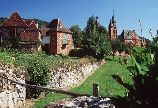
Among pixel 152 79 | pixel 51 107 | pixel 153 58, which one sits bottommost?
pixel 51 107

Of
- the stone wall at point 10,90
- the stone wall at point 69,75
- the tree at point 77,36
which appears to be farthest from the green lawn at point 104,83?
the tree at point 77,36

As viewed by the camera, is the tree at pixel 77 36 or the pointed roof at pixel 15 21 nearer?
the pointed roof at pixel 15 21

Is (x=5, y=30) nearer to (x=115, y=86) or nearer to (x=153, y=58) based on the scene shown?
(x=115, y=86)

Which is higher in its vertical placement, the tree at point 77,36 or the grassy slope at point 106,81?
the tree at point 77,36

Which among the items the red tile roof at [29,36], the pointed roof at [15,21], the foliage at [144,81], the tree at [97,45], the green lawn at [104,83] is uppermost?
the pointed roof at [15,21]

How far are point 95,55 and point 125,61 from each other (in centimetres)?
5399

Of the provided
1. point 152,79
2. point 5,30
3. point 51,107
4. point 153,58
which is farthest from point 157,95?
point 5,30

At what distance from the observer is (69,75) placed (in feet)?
116

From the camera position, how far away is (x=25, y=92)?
926 inches

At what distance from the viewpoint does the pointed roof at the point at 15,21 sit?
60312mm

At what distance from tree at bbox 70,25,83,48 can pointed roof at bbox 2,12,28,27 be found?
20.1 meters

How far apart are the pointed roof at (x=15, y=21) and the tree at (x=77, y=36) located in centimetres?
2006

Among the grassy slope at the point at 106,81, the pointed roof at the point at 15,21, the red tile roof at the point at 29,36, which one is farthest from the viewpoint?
the pointed roof at the point at 15,21

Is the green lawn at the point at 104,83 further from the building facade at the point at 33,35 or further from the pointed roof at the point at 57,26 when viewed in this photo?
the pointed roof at the point at 57,26
